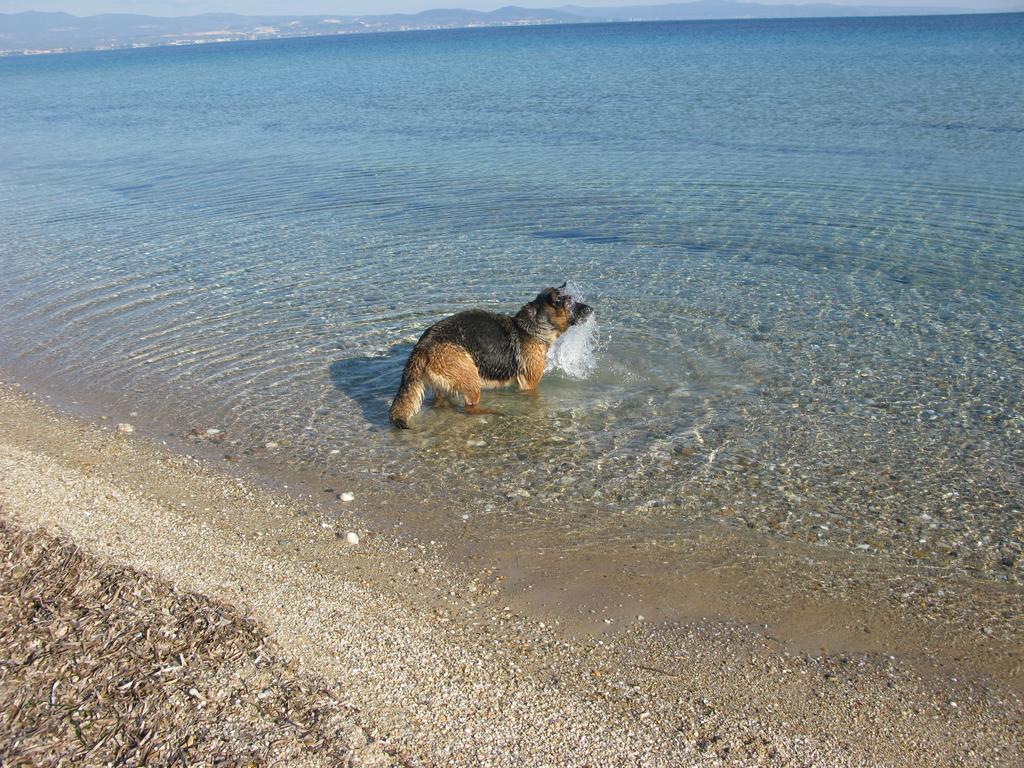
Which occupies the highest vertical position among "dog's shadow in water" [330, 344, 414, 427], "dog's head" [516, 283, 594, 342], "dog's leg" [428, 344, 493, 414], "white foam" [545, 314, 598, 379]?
"dog's head" [516, 283, 594, 342]

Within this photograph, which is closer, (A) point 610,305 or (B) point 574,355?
(B) point 574,355

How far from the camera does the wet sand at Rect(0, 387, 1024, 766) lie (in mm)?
5043

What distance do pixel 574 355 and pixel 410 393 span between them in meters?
2.61

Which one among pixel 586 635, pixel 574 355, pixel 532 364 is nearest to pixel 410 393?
pixel 532 364

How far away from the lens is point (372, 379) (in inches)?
432

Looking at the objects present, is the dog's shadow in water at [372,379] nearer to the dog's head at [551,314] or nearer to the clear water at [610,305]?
the clear water at [610,305]

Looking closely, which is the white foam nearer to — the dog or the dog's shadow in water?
the dog

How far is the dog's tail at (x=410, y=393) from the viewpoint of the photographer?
9.41m

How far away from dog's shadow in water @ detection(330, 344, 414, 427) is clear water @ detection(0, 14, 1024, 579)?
47mm

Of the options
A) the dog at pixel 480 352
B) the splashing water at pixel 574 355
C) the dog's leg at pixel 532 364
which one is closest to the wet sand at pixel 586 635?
the dog at pixel 480 352

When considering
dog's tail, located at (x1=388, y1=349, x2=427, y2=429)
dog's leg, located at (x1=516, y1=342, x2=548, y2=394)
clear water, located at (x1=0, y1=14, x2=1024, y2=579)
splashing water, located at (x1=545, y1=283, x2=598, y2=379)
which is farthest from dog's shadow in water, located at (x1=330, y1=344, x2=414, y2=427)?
splashing water, located at (x1=545, y1=283, x2=598, y2=379)

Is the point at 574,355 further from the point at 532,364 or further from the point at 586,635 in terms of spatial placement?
the point at 586,635

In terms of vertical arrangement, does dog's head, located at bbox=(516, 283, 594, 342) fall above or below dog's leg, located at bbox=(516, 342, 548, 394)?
above

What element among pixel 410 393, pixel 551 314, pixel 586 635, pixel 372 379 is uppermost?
pixel 551 314
